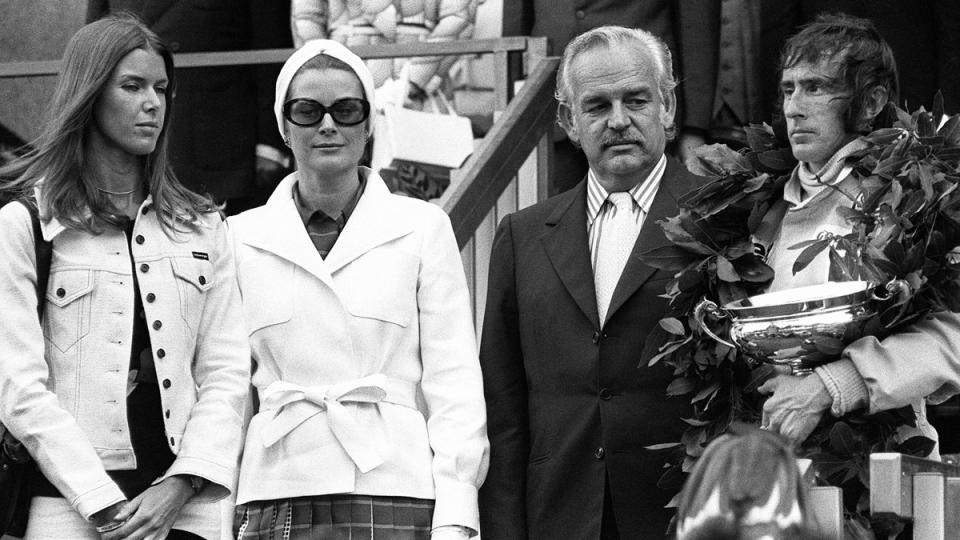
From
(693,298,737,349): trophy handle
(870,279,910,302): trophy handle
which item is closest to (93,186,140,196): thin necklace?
(693,298,737,349): trophy handle

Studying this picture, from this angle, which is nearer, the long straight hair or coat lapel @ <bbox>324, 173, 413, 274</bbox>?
the long straight hair

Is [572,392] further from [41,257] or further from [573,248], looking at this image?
[41,257]

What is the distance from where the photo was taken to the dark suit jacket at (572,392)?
202 inches

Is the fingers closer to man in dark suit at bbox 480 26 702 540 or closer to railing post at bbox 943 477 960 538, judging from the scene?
man in dark suit at bbox 480 26 702 540

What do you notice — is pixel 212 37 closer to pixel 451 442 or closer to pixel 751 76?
pixel 751 76

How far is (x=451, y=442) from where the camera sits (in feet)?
16.0

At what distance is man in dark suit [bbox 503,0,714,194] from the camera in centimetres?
700

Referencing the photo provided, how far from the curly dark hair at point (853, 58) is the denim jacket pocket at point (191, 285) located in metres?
1.70

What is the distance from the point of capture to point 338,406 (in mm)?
4805

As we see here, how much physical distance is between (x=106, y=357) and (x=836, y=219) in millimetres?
1918

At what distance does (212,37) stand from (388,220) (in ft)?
11.5

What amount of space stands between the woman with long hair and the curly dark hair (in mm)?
1683

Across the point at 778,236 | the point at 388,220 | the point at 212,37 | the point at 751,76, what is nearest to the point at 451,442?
the point at 388,220

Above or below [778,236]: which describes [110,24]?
above
